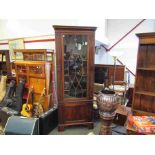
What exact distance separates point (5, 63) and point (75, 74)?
265 centimetres

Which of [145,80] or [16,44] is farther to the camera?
[16,44]

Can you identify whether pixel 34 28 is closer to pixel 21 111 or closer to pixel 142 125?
pixel 21 111

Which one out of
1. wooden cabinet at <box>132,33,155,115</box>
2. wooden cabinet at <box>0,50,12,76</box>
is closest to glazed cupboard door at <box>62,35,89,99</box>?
wooden cabinet at <box>132,33,155,115</box>

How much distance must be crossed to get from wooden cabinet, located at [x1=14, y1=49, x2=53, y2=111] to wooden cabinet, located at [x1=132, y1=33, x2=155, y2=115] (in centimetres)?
175

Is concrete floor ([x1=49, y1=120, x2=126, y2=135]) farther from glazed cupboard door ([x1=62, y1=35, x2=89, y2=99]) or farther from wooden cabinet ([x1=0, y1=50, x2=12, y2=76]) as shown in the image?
wooden cabinet ([x1=0, y1=50, x2=12, y2=76])

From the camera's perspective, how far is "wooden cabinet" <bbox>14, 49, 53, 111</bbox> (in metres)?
3.00

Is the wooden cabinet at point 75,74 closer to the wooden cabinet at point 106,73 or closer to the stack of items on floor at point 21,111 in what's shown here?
the stack of items on floor at point 21,111

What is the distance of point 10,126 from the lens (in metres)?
1.83

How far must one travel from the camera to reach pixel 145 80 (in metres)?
2.21

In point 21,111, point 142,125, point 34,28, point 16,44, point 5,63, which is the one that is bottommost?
point 21,111

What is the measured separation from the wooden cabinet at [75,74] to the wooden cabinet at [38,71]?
422 mm

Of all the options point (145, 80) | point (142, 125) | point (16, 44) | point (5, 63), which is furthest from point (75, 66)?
point (5, 63)
